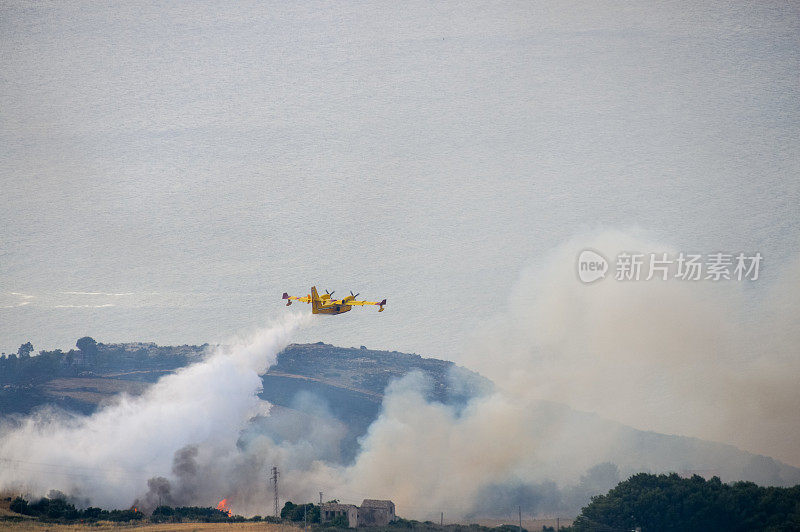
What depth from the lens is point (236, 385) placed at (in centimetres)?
18250

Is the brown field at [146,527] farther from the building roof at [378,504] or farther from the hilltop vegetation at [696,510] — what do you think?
the hilltop vegetation at [696,510]

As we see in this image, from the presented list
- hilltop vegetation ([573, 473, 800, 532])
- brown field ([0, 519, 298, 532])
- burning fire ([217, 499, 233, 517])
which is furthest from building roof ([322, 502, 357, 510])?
hilltop vegetation ([573, 473, 800, 532])

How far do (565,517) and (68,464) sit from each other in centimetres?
9120

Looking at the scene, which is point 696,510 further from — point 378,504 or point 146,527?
point 146,527

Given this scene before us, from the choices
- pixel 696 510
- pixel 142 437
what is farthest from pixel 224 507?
pixel 696 510

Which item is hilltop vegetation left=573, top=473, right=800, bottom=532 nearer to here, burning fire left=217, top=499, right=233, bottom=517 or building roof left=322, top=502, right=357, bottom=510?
building roof left=322, top=502, right=357, bottom=510

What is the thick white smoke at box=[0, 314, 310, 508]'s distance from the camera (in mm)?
169000

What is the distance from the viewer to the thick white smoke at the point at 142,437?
554 ft

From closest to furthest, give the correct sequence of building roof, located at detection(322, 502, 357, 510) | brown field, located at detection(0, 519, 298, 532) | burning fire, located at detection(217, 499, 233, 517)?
brown field, located at detection(0, 519, 298, 532) → building roof, located at detection(322, 502, 357, 510) → burning fire, located at detection(217, 499, 233, 517)

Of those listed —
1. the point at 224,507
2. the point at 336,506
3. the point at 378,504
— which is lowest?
the point at 224,507

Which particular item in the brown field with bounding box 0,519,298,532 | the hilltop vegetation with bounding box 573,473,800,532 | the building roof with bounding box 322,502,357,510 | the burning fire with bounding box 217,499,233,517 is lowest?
the burning fire with bounding box 217,499,233,517

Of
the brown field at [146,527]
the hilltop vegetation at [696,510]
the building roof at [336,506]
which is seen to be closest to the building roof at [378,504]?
the building roof at [336,506]

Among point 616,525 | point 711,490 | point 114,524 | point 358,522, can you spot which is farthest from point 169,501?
point 711,490

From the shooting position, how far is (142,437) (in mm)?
175500
